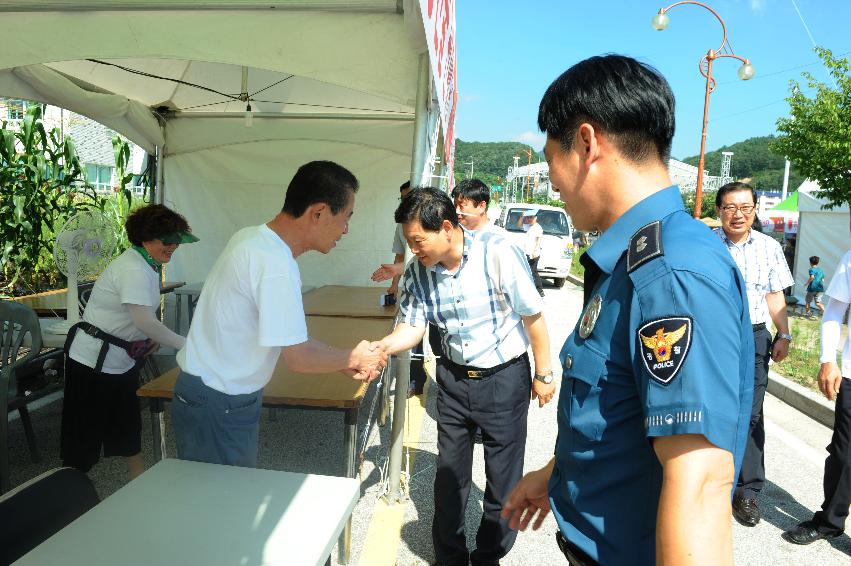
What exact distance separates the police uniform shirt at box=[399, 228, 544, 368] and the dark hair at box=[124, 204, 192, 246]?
1483 millimetres

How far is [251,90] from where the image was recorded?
5.80 metres

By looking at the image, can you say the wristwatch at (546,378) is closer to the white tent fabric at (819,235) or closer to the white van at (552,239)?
the white van at (552,239)

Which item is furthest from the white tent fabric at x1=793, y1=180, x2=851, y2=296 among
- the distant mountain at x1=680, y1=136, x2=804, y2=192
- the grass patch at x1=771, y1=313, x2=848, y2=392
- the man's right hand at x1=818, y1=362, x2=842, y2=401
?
the distant mountain at x1=680, y1=136, x2=804, y2=192

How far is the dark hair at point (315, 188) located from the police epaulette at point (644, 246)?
1327 mm

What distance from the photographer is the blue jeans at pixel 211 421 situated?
201 cm

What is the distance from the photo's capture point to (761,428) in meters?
3.32

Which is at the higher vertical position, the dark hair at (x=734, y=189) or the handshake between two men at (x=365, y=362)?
the dark hair at (x=734, y=189)

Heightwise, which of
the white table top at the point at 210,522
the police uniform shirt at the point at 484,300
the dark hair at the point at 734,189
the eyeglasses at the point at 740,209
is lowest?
the white table top at the point at 210,522

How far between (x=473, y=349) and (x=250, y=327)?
0.97 meters

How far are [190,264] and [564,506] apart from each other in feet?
21.0

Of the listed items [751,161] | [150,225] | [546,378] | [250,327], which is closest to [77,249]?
[150,225]

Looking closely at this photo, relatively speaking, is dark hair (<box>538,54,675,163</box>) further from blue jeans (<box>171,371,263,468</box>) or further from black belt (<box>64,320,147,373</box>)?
black belt (<box>64,320,147,373</box>)

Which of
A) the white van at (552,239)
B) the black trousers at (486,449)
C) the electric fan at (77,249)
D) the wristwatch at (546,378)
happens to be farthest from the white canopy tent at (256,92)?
the white van at (552,239)

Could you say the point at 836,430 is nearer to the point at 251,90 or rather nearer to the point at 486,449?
the point at 486,449
